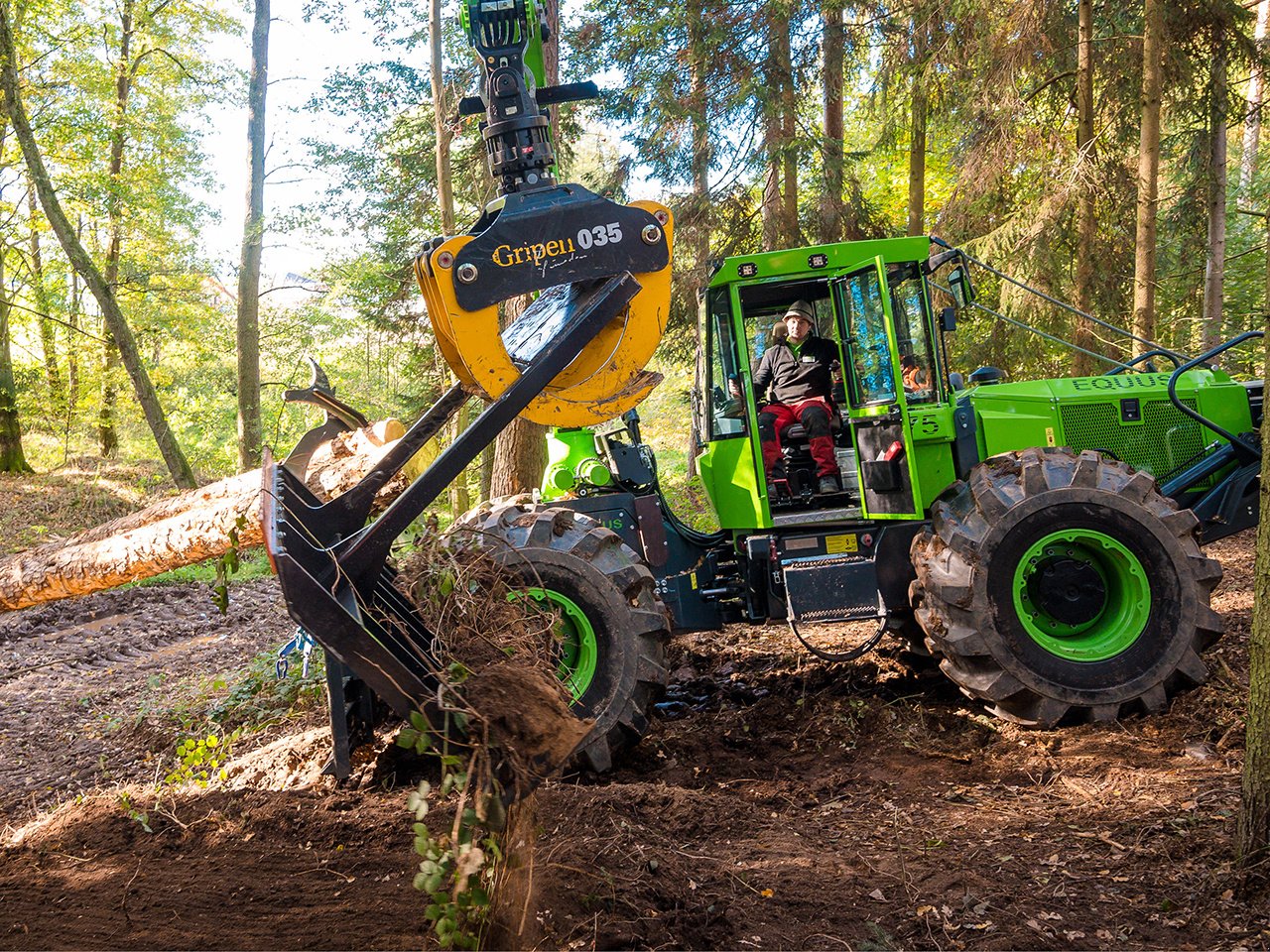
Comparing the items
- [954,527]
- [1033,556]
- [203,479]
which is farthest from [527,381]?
[203,479]

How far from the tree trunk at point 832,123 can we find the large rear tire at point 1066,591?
8.00 metres

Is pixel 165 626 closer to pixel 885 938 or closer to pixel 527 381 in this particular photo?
pixel 527 381

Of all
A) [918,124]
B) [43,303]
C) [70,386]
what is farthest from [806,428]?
[70,386]

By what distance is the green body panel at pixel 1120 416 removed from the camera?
613 centimetres

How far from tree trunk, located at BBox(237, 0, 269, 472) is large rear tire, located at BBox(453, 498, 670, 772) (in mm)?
11826

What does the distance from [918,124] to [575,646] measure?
11276 mm

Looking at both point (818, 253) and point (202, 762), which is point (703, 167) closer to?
point (818, 253)

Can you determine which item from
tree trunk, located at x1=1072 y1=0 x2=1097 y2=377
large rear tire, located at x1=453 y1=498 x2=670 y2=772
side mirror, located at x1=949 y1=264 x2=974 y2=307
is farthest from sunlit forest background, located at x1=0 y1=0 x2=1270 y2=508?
large rear tire, located at x1=453 y1=498 x2=670 y2=772

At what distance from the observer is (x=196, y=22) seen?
1980 centimetres

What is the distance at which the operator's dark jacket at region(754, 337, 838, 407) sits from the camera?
6309 mm

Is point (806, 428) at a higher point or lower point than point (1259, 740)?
higher

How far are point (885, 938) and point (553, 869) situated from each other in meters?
1.16

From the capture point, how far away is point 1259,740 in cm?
309

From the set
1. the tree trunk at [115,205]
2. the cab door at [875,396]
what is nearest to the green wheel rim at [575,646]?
the cab door at [875,396]
